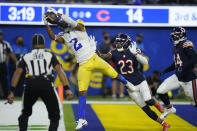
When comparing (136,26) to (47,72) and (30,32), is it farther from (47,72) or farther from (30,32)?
(47,72)

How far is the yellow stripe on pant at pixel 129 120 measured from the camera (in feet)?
29.8

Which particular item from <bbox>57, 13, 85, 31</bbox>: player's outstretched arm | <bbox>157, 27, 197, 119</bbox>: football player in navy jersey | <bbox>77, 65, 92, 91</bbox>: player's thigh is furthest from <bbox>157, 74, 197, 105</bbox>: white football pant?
<bbox>57, 13, 85, 31</bbox>: player's outstretched arm

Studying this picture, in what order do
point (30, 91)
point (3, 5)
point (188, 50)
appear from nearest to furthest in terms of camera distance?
point (30, 91)
point (188, 50)
point (3, 5)

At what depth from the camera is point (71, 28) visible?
348 inches

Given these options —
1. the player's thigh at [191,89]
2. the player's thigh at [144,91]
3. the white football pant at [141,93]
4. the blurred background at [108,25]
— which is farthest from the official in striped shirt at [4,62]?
the player's thigh at [191,89]

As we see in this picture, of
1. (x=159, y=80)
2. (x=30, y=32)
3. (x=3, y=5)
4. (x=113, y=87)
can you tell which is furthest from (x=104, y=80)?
(x=3, y=5)

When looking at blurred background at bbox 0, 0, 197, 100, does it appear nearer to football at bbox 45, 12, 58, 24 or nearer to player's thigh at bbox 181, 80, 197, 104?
player's thigh at bbox 181, 80, 197, 104

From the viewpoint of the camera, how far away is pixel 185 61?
8.98 metres

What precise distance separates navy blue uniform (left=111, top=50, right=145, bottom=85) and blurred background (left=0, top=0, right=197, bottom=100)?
557cm

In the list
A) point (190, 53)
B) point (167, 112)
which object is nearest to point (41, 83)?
point (190, 53)

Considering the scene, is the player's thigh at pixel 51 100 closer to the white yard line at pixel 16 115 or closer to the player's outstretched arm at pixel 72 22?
the player's outstretched arm at pixel 72 22

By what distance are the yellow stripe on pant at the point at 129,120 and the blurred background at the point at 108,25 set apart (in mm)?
2932

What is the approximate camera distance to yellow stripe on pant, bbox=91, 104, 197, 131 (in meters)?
9.08

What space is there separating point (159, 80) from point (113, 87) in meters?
1.63
